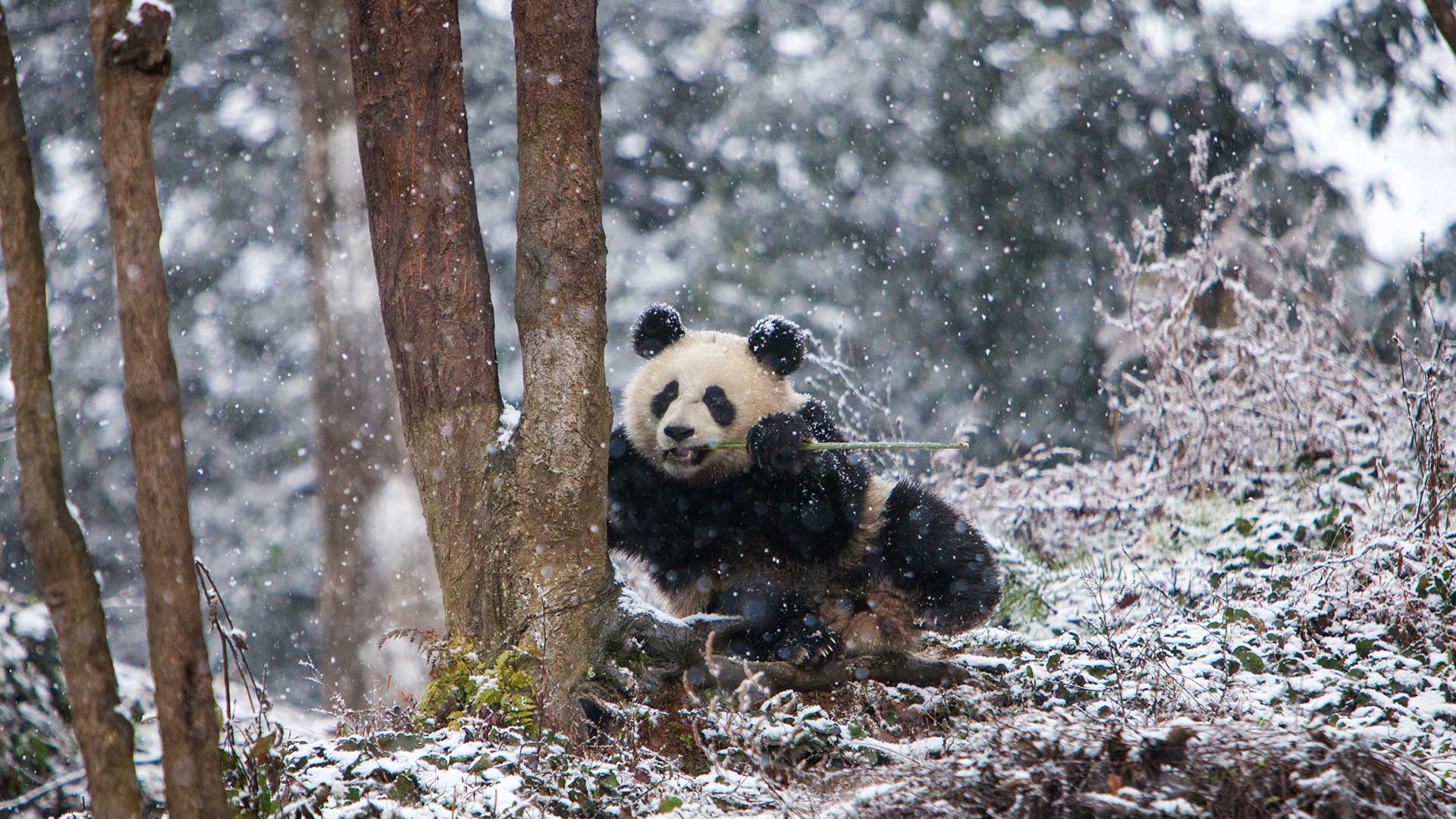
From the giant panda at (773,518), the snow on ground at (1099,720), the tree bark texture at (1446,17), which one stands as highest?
the tree bark texture at (1446,17)

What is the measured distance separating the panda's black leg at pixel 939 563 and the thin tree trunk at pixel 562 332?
3.97 ft

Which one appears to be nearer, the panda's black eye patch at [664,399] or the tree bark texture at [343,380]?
the panda's black eye patch at [664,399]

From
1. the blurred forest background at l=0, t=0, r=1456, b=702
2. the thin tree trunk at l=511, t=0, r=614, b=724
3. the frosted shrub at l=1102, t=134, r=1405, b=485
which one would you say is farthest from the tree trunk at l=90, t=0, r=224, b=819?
the blurred forest background at l=0, t=0, r=1456, b=702

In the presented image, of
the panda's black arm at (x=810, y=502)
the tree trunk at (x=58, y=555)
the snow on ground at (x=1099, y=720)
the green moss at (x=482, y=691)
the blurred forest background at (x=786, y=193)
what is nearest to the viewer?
the tree trunk at (x=58, y=555)

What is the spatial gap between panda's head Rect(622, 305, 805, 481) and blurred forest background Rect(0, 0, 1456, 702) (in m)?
5.63

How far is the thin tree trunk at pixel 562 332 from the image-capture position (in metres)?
3.36

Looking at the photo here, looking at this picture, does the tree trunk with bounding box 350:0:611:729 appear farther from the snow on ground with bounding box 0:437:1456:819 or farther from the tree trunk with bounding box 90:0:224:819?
the tree trunk with bounding box 90:0:224:819

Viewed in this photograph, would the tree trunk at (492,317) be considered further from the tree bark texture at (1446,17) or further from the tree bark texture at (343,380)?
the tree bark texture at (343,380)

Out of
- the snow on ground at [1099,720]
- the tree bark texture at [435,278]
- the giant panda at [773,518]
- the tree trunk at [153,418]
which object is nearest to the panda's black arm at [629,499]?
the giant panda at [773,518]

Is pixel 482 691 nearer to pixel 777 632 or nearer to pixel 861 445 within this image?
pixel 777 632

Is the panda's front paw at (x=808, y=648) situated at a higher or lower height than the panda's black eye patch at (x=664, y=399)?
lower

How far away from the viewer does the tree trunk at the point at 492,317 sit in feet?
11.1

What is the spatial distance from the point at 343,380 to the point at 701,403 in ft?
16.4

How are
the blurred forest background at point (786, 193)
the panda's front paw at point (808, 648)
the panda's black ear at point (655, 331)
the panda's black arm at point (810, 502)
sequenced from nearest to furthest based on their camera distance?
the panda's front paw at point (808, 648) < the panda's black arm at point (810, 502) < the panda's black ear at point (655, 331) < the blurred forest background at point (786, 193)
